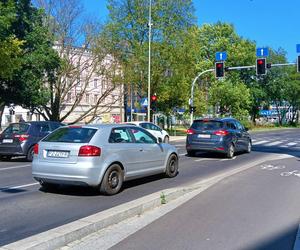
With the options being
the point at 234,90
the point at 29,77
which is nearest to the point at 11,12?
the point at 29,77

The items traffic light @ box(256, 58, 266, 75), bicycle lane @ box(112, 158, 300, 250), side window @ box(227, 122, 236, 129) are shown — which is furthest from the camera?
traffic light @ box(256, 58, 266, 75)

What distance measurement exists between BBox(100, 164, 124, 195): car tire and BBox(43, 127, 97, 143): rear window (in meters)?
0.79

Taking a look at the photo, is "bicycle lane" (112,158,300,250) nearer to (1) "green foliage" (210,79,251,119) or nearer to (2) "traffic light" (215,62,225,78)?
(2) "traffic light" (215,62,225,78)

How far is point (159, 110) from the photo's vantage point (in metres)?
44.1

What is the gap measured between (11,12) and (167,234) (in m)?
19.6

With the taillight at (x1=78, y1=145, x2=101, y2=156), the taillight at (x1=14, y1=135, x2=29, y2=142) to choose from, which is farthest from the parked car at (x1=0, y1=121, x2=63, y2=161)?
the taillight at (x1=78, y1=145, x2=101, y2=156)

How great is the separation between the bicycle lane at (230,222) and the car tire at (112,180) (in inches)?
67.5

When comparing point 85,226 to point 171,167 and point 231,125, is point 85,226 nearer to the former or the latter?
point 171,167

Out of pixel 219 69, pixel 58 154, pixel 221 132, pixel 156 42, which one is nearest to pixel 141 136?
pixel 58 154

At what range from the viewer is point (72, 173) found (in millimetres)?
8930

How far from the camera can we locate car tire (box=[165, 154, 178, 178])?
11750mm

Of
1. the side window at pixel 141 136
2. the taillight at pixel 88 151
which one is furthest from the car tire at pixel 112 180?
the side window at pixel 141 136

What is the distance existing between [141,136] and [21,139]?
24.0 ft

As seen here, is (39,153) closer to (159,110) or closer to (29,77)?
(29,77)
